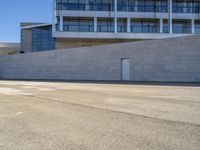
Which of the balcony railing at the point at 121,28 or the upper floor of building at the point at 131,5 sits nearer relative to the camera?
the upper floor of building at the point at 131,5

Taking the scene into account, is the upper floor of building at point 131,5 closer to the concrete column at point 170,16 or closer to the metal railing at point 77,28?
the concrete column at point 170,16

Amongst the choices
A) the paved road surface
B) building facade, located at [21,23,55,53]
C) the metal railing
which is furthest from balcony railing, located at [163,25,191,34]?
the paved road surface

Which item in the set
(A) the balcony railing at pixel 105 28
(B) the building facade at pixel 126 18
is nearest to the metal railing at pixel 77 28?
(B) the building facade at pixel 126 18

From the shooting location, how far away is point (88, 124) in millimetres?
5566

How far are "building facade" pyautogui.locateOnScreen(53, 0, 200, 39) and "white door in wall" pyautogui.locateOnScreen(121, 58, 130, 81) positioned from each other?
48.4ft

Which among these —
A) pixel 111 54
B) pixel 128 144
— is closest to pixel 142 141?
pixel 128 144

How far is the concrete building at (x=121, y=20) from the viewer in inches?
1420

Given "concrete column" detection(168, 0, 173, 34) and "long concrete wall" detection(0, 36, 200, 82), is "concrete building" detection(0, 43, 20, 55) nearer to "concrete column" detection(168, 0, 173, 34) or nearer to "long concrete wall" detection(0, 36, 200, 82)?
"long concrete wall" detection(0, 36, 200, 82)

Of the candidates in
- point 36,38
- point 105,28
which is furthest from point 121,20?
point 36,38

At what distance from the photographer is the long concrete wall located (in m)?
17.9

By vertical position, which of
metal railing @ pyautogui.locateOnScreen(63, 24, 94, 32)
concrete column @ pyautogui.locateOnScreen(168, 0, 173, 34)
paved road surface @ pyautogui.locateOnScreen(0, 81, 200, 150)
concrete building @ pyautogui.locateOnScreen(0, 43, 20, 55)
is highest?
concrete column @ pyautogui.locateOnScreen(168, 0, 173, 34)

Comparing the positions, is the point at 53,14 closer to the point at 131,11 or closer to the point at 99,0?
the point at 99,0

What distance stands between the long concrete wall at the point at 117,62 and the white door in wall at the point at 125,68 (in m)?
0.40

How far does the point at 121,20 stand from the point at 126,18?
3.35 feet
